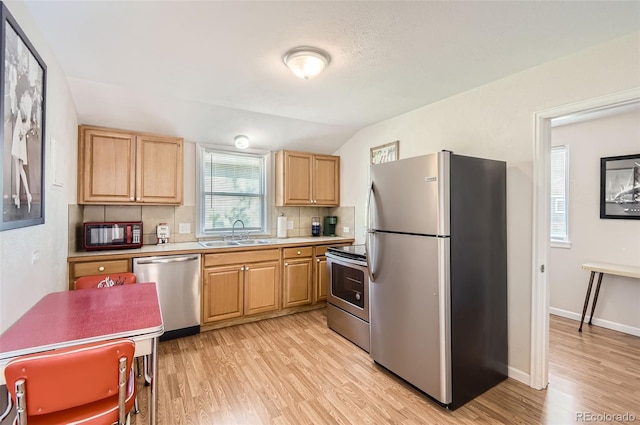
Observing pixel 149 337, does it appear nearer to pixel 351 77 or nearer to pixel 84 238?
pixel 84 238

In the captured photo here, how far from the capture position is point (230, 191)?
3.97 metres

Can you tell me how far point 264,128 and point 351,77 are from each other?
160 cm

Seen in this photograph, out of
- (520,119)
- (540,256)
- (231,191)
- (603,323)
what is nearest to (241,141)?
(231,191)

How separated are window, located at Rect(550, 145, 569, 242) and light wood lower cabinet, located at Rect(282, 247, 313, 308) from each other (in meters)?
3.18

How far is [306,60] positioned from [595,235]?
12.5 feet

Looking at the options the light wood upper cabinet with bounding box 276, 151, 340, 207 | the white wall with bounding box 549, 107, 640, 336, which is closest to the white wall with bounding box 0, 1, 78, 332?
the light wood upper cabinet with bounding box 276, 151, 340, 207

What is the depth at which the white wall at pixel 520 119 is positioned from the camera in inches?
75.3

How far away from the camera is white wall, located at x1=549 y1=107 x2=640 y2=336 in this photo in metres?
3.16

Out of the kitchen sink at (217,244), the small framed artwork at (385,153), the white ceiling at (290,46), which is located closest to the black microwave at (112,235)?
the kitchen sink at (217,244)

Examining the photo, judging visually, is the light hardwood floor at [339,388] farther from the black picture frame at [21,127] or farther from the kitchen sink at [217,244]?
the black picture frame at [21,127]

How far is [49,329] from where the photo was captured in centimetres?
137

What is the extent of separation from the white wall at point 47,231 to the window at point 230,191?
4.34 ft

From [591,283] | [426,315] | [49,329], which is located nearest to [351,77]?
[426,315]

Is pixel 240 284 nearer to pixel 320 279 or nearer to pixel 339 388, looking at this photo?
pixel 320 279
